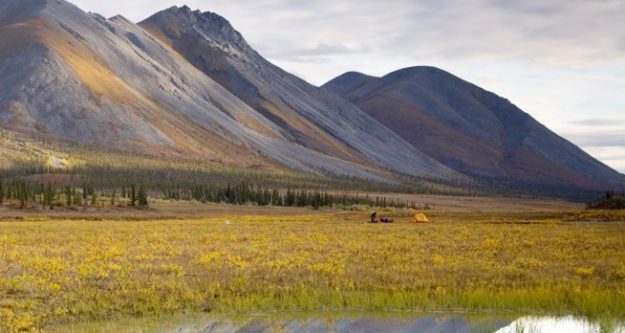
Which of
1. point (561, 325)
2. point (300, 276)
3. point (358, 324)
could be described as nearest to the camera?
point (561, 325)

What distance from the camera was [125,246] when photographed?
42594 millimetres

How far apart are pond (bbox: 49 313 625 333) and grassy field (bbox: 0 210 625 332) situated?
3.24ft

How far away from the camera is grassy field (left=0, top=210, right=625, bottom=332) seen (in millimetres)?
24859

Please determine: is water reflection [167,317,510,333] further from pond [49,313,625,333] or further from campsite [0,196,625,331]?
campsite [0,196,625,331]

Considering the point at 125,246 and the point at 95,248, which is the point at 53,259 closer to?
the point at 95,248

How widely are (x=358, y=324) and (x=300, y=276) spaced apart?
25.3 feet

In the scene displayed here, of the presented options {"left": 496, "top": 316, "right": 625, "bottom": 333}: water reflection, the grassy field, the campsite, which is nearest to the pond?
{"left": 496, "top": 316, "right": 625, "bottom": 333}: water reflection

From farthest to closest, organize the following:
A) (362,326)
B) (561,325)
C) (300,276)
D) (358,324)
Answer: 1. (300,276)
2. (358,324)
3. (362,326)
4. (561,325)

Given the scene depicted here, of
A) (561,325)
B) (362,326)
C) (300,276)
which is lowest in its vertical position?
(362,326)

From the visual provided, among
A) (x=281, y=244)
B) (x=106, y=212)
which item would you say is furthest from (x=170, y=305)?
(x=106, y=212)

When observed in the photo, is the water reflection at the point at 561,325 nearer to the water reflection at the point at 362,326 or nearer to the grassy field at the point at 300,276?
the water reflection at the point at 362,326

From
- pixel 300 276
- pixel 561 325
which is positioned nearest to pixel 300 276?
pixel 300 276

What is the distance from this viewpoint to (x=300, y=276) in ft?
99.9

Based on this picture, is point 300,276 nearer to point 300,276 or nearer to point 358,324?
point 300,276
